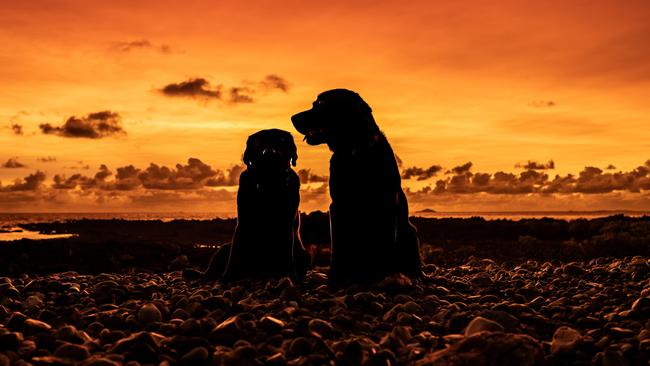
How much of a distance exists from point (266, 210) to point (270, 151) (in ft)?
2.93

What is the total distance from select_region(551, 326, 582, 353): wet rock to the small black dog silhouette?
15.3 feet

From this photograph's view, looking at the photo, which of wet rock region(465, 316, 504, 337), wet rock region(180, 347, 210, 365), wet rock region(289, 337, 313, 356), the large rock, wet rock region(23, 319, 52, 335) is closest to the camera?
the large rock

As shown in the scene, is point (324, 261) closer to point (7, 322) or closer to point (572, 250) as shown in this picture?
point (7, 322)

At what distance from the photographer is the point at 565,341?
5.29 meters

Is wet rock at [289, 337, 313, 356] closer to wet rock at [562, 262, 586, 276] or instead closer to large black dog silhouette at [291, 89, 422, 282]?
large black dog silhouette at [291, 89, 422, 282]

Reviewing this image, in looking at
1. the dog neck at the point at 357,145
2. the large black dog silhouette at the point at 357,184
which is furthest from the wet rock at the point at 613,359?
the dog neck at the point at 357,145

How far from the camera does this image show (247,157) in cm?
935

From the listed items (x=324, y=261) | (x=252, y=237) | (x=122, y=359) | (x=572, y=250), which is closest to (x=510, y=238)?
(x=572, y=250)

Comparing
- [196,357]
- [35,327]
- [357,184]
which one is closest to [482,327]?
[196,357]

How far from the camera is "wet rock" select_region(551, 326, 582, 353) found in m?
5.09

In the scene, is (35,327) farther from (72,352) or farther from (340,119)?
(340,119)

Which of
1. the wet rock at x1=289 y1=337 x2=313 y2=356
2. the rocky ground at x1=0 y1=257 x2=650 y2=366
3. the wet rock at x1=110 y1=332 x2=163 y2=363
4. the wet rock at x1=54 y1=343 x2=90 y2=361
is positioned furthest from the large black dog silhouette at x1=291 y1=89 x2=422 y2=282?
the wet rock at x1=54 y1=343 x2=90 y2=361

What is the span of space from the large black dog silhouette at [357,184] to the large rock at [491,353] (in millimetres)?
3590

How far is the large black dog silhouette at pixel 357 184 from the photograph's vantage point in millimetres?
8039
